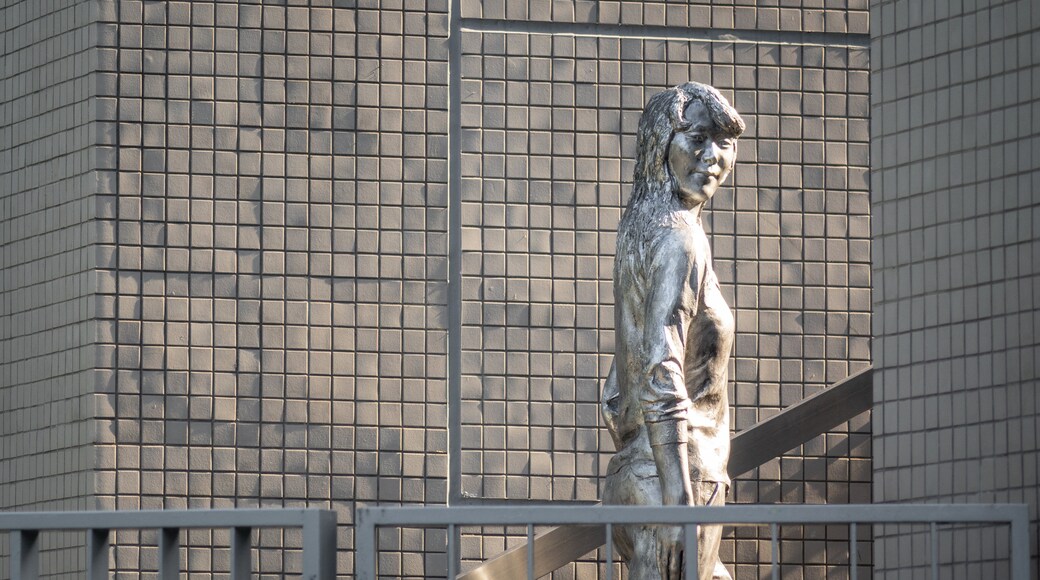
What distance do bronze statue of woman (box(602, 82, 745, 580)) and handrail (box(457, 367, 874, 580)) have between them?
153cm

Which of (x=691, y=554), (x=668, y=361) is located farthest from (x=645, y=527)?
(x=691, y=554)

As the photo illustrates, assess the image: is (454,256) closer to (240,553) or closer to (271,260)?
(271,260)

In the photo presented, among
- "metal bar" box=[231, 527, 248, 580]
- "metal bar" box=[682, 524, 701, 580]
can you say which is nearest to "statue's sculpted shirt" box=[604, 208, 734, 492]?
"metal bar" box=[682, 524, 701, 580]

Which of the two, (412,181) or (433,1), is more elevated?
(433,1)

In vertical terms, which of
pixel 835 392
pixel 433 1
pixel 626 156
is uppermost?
pixel 433 1

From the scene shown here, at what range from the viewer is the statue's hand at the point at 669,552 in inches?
206

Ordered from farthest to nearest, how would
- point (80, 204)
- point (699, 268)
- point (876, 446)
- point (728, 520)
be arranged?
point (80, 204), point (699, 268), point (876, 446), point (728, 520)

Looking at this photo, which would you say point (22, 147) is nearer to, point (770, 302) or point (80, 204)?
point (80, 204)

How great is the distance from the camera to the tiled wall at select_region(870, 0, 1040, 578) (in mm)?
4414

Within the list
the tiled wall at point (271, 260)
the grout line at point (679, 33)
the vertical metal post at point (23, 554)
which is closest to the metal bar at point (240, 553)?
the vertical metal post at point (23, 554)

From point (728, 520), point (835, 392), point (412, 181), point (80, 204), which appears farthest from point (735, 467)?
point (728, 520)

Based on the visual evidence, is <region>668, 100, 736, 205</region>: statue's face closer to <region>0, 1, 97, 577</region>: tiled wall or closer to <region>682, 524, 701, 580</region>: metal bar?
<region>682, 524, 701, 580</region>: metal bar

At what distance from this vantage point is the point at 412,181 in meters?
7.27

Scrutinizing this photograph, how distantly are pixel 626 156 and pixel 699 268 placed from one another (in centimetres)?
221
